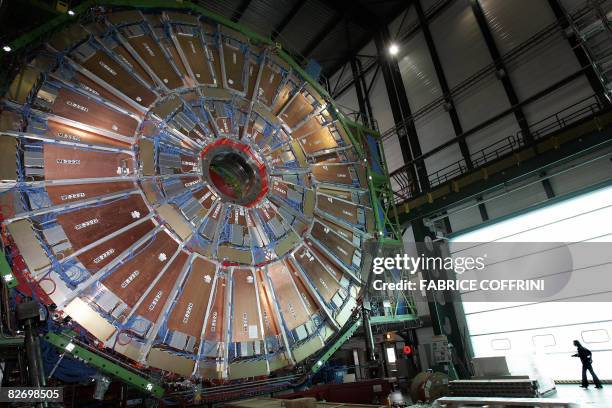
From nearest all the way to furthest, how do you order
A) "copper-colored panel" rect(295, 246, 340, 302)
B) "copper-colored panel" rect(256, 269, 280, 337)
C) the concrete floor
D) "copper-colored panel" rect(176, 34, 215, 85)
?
"copper-colored panel" rect(256, 269, 280, 337) → "copper-colored panel" rect(176, 34, 215, 85) → "copper-colored panel" rect(295, 246, 340, 302) → the concrete floor

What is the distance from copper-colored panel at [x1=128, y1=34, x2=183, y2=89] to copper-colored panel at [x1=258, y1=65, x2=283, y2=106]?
176 cm

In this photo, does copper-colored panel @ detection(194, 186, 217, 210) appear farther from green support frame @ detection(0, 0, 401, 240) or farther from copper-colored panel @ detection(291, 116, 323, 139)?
green support frame @ detection(0, 0, 401, 240)

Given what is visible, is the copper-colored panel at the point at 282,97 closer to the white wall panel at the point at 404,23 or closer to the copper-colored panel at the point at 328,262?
the copper-colored panel at the point at 328,262

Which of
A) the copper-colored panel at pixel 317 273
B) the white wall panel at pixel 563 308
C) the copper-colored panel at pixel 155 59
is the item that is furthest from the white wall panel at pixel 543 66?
the copper-colored panel at pixel 155 59

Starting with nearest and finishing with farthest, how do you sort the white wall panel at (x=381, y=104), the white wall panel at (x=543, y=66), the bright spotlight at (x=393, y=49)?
the white wall panel at (x=543, y=66), the bright spotlight at (x=393, y=49), the white wall panel at (x=381, y=104)

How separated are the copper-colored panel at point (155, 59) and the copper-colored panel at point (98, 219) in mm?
2136

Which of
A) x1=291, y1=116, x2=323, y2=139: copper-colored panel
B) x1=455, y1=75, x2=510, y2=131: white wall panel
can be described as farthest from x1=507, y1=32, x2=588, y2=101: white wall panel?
x1=291, y1=116, x2=323, y2=139: copper-colored panel

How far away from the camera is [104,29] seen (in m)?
5.95

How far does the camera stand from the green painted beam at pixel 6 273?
4188 mm

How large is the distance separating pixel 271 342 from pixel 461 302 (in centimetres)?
957

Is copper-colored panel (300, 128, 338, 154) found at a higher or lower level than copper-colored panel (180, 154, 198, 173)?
higher

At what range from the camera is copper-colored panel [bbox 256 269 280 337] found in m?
6.12

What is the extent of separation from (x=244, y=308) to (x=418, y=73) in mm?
15947

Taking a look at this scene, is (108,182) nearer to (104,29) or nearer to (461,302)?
(104,29)
